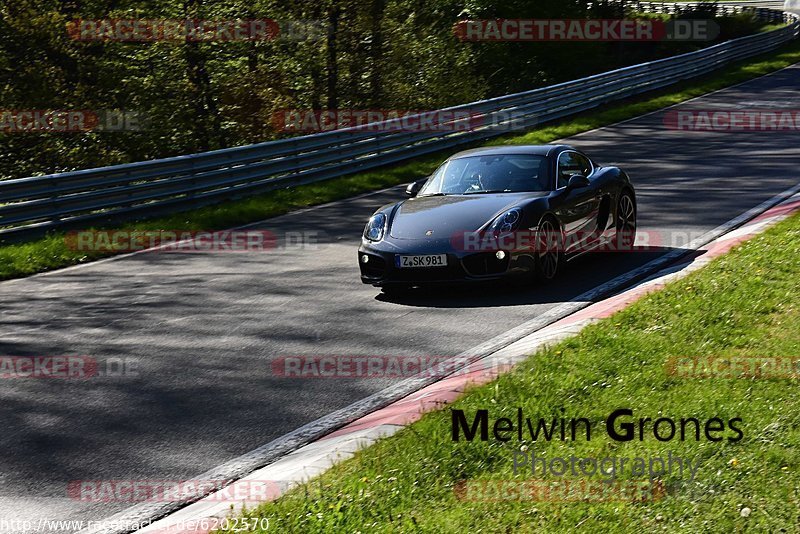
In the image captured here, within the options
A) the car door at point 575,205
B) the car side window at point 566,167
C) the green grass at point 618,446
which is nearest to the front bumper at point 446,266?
the car door at point 575,205

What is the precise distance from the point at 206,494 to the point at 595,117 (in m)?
22.8

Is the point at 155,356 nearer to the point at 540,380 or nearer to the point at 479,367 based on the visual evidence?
the point at 479,367

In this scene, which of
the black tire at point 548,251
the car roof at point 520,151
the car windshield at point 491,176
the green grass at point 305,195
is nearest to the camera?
the black tire at point 548,251

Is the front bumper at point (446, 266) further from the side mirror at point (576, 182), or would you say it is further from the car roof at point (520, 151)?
the car roof at point (520, 151)

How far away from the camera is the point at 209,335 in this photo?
355 inches

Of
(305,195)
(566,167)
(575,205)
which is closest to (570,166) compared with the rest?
(566,167)

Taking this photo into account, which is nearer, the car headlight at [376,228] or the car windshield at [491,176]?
the car headlight at [376,228]

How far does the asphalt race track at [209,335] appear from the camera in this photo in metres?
6.15

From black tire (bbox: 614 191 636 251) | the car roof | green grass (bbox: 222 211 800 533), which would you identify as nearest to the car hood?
the car roof

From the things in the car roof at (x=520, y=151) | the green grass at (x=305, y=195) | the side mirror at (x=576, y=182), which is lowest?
the green grass at (x=305, y=195)

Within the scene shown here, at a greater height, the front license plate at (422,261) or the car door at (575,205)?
the car door at (575,205)

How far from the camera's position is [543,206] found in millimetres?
10445

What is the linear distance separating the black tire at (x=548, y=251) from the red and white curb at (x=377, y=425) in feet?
2.96

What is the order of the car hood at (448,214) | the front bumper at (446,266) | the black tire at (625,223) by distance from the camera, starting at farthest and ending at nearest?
the black tire at (625,223)
the car hood at (448,214)
the front bumper at (446,266)
